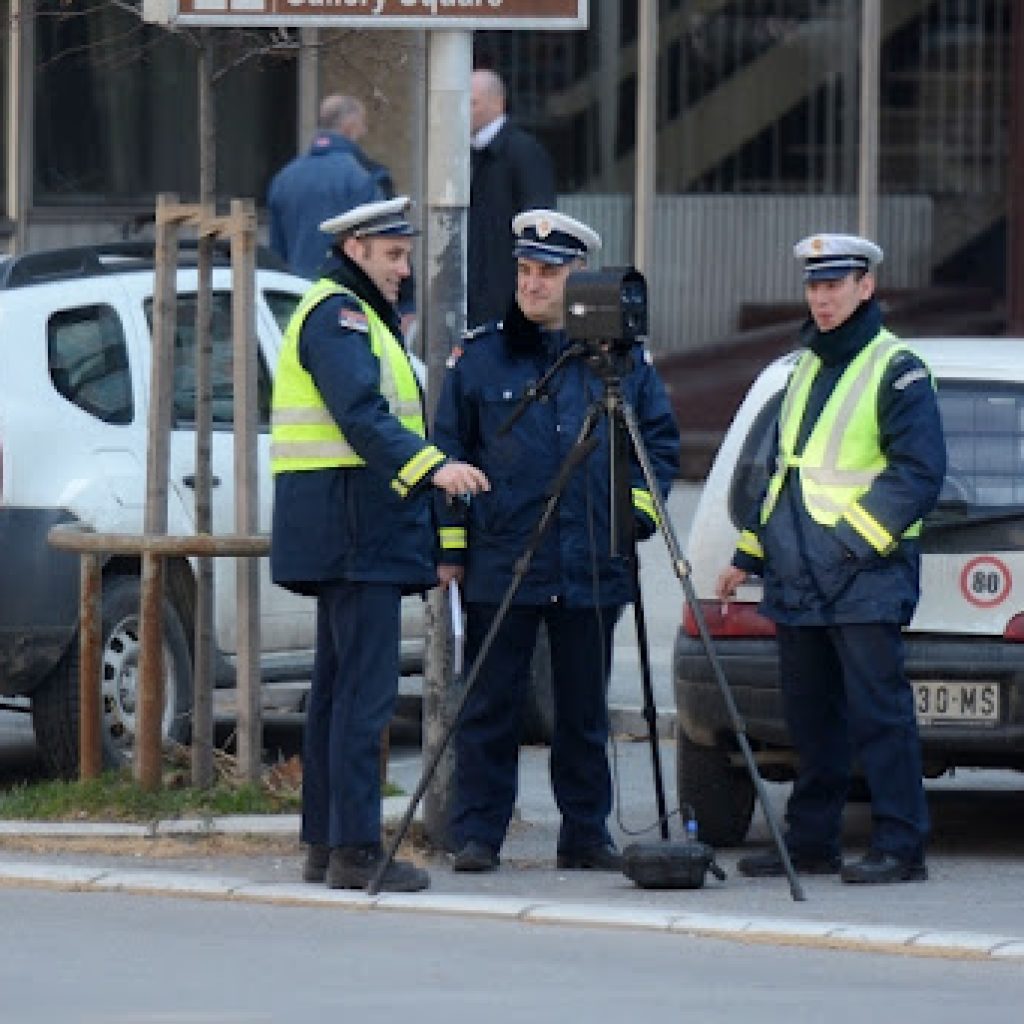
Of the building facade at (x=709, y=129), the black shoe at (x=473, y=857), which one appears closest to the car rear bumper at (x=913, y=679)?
the black shoe at (x=473, y=857)

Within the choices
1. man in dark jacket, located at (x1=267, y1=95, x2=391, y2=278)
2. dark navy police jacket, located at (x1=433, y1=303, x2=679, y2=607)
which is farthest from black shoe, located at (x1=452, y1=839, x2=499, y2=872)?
man in dark jacket, located at (x1=267, y1=95, x2=391, y2=278)

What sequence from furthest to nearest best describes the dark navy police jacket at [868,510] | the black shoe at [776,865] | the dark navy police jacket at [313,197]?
the dark navy police jacket at [313,197], the black shoe at [776,865], the dark navy police jacket at [868,510]

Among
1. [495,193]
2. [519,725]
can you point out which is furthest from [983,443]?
[495,193]

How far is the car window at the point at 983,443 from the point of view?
1035 centimetres

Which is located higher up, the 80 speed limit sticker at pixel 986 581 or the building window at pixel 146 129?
the building window at pixel 146 129

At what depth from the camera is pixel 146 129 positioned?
2045 centimetres

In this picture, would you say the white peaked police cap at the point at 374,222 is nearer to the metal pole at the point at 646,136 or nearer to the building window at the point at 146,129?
the building window at the point at 146,129

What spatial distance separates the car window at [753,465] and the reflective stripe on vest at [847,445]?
491mm

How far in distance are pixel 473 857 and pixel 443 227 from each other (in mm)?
1829

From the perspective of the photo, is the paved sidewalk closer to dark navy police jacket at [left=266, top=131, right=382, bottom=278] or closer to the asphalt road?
the asphalt road

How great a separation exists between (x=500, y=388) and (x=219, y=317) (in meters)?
2.51

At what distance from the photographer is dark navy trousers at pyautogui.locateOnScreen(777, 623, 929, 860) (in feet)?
32.7

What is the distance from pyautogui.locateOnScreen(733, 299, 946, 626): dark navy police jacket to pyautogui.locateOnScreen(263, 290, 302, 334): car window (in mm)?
2932

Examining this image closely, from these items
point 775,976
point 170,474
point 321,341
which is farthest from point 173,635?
point 775,976
